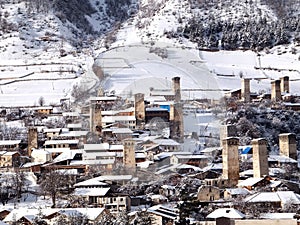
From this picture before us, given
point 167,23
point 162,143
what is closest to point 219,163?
point 162,143

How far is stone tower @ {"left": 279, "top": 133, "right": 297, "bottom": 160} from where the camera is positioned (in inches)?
865

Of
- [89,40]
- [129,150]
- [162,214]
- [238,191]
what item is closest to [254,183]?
[238,191]

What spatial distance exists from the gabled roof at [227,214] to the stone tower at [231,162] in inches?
148

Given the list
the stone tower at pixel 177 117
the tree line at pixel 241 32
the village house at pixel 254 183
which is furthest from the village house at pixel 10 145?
the tree line at pixel 241 32

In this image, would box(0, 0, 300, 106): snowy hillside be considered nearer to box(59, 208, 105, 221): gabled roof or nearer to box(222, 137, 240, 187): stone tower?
box(222, 137, 240, 187): stone tower

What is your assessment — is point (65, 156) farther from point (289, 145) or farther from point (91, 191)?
point (289, 145)

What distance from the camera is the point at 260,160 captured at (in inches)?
771

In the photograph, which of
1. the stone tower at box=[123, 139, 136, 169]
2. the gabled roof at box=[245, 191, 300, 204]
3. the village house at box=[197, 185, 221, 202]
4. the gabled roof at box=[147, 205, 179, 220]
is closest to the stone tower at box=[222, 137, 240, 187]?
the village house at box=[197, 185, 221, 202]

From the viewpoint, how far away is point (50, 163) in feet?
67.9

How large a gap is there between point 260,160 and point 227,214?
5.03 m

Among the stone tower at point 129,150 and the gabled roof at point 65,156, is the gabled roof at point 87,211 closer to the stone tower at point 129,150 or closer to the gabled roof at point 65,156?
the gabled roof at point 65,156

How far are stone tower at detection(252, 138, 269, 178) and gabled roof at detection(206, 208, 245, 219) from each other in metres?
4.12

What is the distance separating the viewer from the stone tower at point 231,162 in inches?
753

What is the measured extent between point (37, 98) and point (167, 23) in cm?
1808
